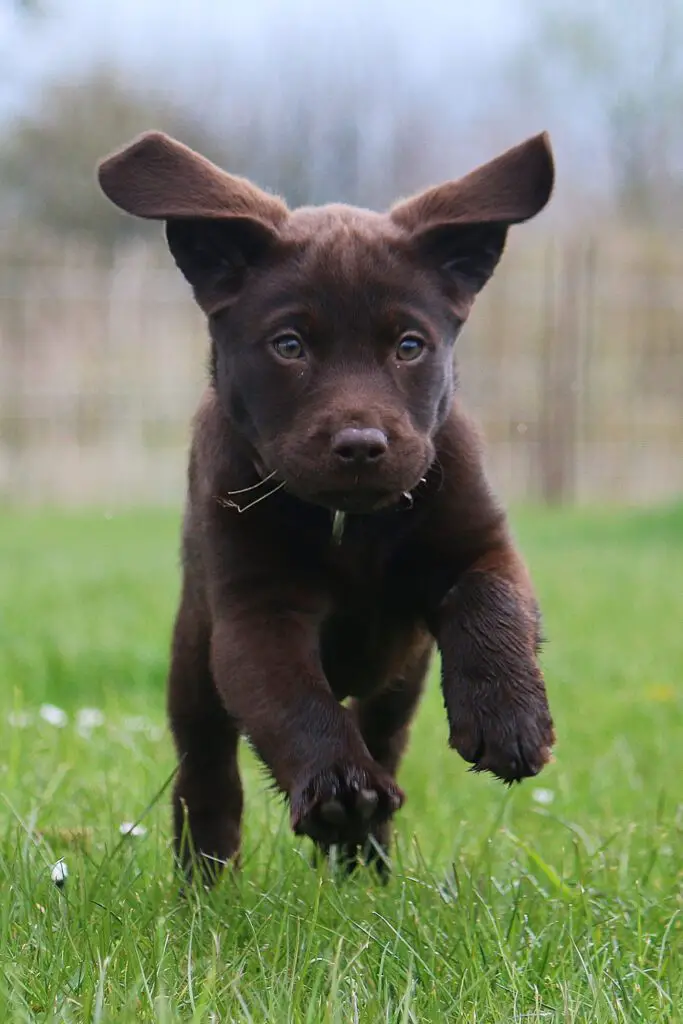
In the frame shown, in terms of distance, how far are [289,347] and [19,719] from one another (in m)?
1.83

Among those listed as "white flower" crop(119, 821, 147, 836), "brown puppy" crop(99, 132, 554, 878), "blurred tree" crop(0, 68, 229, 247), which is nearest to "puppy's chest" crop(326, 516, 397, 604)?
"brown puppy" crop(99, 132, 554, 878)

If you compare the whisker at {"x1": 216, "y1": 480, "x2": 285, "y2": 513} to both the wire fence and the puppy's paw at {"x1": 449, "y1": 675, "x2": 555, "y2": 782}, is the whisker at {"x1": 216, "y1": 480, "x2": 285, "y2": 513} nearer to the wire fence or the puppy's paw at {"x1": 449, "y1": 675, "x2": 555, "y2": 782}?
the puppy's paw at {"x1": 449, "y1": 675, "x2": 555, "y2": 782}

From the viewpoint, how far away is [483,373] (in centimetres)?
1552

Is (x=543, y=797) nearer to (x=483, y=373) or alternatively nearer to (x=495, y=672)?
(x=495, y=672)

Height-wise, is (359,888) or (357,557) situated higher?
(357,557)

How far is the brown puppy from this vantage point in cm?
248

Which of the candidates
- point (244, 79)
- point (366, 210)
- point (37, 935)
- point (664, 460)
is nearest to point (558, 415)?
point (664, 460)

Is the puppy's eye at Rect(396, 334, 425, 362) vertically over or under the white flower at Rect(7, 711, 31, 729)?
over

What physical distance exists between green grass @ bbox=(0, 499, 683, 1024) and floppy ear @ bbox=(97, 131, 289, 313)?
1025 millimetres

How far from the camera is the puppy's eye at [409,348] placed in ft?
8.92

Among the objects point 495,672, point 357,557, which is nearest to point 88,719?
point 357,557

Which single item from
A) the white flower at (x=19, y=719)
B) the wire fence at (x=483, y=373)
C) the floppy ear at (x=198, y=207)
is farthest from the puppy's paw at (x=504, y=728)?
the wire fence at (x=483, y=373)

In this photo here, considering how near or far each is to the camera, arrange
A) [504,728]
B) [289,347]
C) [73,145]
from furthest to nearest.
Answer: [73,145], [289,347], [504,728]

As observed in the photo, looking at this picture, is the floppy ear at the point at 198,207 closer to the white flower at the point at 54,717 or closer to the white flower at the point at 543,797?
the white flower at the point at 543,797
